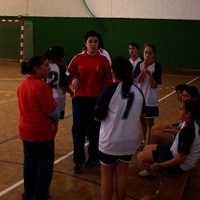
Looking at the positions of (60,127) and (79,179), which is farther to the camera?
(60,127)

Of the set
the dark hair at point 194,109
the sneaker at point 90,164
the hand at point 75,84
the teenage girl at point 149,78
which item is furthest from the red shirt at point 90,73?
the dark hair at point 194,109

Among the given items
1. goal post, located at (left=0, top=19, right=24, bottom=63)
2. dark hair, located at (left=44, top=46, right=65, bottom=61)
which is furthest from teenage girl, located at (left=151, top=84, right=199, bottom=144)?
goal post, located at (left=0, top=19, right=24, bottom=63)

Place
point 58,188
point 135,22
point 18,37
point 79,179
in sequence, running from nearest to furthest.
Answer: point 58,188, point 79,179, point 135,22, point 18,37

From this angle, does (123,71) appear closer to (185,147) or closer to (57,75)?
(185,147)

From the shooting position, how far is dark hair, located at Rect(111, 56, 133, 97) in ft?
11.3

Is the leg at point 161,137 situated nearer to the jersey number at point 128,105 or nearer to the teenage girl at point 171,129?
the teenage girl at point 171,129

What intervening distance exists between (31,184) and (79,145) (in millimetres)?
1164

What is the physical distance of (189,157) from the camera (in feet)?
12.5

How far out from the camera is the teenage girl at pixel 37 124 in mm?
3592

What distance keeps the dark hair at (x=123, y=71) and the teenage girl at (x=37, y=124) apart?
64 centimetres

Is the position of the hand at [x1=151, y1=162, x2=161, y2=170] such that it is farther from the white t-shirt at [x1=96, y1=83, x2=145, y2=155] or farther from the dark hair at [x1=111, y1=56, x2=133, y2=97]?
the dark hair at [x1=111, y1=56, x2=133, y2=97]

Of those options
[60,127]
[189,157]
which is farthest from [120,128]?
[60,127]

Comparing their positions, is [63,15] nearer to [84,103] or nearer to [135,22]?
[135,22]

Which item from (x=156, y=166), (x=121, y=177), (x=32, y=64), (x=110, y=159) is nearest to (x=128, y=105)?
(x=110, y=159)
